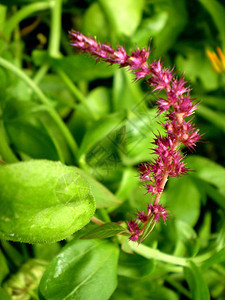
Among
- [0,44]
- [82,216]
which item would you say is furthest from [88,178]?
[0,44]

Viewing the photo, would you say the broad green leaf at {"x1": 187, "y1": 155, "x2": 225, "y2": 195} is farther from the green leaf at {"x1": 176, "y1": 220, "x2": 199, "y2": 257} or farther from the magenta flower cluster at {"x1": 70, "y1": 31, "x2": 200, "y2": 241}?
the magenta flower cluster at {"x1": 70, "y1": 31, "x2": 200, "y2": 241}

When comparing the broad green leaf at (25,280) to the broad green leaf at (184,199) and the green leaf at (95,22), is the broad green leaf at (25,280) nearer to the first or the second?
the broad green leaf at (184,199)

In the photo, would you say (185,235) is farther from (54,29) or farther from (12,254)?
(54,29)

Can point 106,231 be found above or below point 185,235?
above

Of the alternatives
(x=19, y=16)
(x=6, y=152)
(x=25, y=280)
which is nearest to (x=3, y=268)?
(x=25, y=280)

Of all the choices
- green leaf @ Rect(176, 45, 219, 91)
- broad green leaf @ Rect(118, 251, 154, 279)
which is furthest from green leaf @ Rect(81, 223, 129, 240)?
green leaf @ Rect(176, 45, 219, 91)

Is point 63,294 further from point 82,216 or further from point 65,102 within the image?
point 65,102

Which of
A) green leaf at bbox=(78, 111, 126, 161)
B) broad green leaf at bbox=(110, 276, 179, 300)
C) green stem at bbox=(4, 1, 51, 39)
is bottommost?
broad green leaf at bbox=(110, 276, 179, 300)
